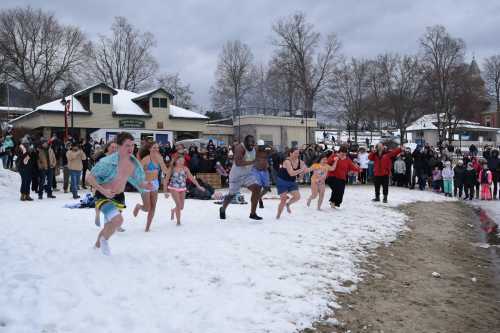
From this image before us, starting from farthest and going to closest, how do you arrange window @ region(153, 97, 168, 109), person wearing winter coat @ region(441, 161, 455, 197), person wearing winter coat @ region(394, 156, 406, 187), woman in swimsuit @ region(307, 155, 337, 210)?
1. window @ region(153, 97, 168, 109)
2. person wearing winter coat @ region(394, 156, 406, 187)
3. person wearing winter coat @ region(441, 161, 455, 197)
4. woman in swimsuit @ region(307, 155, 337, 210)

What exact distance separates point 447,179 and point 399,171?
2221 mm

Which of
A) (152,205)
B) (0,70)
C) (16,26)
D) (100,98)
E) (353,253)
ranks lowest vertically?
(353,253)

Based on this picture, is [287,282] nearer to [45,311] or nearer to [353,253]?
[353,253]

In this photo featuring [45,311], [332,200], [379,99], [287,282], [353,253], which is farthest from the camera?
[379,99]

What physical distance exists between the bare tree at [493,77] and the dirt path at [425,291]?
69.8 metres

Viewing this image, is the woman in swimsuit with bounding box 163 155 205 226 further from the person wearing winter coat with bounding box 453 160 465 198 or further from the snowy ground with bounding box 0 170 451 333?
the person wearing winter coat with bounding box 453 160 465 198

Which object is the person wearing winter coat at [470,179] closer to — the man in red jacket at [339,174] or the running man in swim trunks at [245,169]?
the man in red jacket at [339,174]

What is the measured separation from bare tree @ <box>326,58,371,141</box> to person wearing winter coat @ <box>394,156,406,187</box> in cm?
3927

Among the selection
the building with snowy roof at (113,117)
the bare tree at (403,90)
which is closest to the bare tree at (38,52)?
the building with snowy roof at (113,117)

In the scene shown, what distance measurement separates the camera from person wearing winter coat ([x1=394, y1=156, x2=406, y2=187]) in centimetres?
2073

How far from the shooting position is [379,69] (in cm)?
6519

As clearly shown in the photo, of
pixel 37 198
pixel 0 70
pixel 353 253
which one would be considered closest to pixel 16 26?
pixel 0 70

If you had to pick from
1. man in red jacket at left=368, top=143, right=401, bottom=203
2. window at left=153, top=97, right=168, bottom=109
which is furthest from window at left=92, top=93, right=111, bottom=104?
man in red jacket at left=368, top=143, right=401, bottom=203

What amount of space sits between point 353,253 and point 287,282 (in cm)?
232
